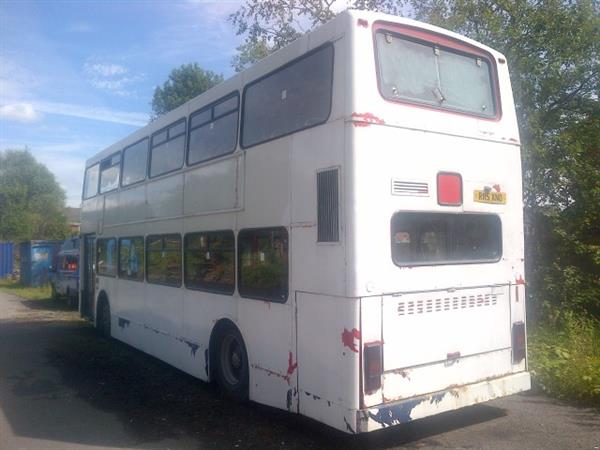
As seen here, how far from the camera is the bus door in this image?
13.0 m

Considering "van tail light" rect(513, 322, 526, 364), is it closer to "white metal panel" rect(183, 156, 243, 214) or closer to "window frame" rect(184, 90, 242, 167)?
"white metal panel" rect(183, 156, 243, 214)

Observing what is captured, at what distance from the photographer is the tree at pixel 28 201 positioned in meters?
38.7

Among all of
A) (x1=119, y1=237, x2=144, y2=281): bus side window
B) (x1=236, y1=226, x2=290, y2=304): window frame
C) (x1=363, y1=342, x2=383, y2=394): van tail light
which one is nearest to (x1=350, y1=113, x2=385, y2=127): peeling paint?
(x1=236, y1=226, x2=290, y2=304): window frame

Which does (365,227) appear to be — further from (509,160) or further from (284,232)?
(509,160)

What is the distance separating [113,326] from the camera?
11227 millimetres

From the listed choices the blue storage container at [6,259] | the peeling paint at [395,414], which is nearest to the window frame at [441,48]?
the peeling paint at [395,414]

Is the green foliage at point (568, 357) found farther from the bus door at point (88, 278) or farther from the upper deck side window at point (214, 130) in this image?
the bus door at point (88, 278)

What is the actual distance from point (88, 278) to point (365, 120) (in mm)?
10282

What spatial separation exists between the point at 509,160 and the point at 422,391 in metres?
2.70

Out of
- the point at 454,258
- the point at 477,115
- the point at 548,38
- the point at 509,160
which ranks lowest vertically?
the point at 454,258

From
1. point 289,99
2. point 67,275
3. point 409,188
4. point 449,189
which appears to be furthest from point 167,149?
point 67,275

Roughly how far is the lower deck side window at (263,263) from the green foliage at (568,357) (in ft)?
12.9

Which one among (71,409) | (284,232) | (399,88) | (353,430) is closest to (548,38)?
(399,88)

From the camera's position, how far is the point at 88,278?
13.3 meters
